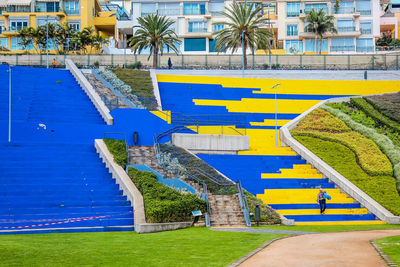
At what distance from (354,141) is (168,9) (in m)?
50.2

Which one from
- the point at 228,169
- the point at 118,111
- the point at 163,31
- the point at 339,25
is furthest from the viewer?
the point at 339,25

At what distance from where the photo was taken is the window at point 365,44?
272 ft

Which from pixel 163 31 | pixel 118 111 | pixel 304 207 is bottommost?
pixel 304 207

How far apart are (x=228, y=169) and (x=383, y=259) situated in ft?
65.6

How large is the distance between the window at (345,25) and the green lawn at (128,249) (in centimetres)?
6599

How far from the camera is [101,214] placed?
84.3ft

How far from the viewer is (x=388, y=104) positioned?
4472 cm

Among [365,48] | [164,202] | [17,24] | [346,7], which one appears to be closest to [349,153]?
[164,202]

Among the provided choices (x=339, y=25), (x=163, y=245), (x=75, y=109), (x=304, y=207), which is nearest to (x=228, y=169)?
(x=304, y=207)

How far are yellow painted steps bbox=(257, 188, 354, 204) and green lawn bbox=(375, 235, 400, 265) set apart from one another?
11.9 m

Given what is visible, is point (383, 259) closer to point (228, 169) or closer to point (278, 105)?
point (228, 169)

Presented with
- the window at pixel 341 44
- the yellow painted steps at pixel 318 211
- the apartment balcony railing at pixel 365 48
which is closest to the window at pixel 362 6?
the window at pixel 341 44

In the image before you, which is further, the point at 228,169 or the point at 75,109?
the point at 75,109

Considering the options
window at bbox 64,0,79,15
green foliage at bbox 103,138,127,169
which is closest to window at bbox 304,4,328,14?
window at bbox 64,0,79,15
